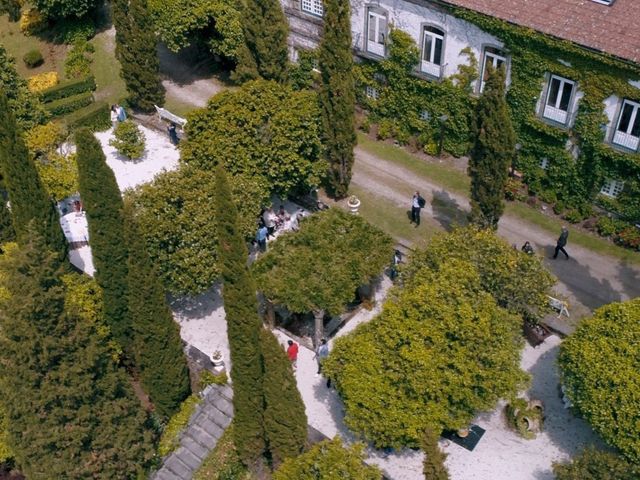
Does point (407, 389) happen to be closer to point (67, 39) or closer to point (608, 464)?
point (608, 464)

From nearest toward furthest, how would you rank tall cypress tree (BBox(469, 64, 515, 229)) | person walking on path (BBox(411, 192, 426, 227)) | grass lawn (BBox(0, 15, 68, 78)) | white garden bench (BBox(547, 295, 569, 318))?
tall cypress tree (BBox(469, 64, 515, 229)), white garden bench (BBox(547, 295, 569, 318)), person walking on path (BBox(411, 192, 426, 227)), grass lawn (BBox(0, 15, 68, 78))

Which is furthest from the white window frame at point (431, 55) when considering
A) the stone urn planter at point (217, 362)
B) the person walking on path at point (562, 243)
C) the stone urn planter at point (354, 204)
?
the stone urn planter at point (217, 362)

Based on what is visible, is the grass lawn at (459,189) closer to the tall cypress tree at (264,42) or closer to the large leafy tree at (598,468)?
the tall cypress tree at (264,42)

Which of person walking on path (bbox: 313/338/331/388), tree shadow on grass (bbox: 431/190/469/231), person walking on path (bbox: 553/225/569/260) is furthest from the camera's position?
tree shadow on grass (bbox: 431/190/469/231)

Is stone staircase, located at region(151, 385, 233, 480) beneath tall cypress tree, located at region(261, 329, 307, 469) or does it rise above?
beneath

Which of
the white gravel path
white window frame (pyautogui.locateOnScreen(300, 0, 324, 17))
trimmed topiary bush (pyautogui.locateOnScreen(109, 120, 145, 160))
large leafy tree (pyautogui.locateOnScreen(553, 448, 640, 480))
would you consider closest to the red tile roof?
white window frame (pyautogui.locateOnScreen(300, 0, 324, 17))

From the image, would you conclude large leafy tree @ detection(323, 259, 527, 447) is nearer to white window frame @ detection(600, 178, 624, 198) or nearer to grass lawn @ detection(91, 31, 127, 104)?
white window frame @ detection(600, 178, 624, 198)

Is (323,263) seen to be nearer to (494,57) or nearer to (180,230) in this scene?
(180,230)
